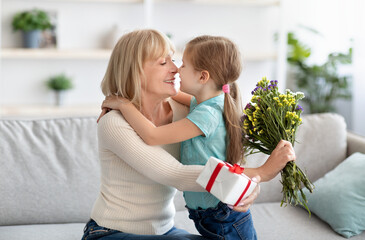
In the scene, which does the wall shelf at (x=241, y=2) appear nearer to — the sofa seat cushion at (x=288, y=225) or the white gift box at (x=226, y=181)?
the sofa seat cushion at (x=288, y=225)

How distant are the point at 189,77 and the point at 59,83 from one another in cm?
330

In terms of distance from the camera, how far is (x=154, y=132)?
163 centimetres

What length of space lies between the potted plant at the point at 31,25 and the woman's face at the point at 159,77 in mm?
3220

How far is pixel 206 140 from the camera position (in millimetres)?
1677

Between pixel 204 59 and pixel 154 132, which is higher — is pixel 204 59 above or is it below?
above

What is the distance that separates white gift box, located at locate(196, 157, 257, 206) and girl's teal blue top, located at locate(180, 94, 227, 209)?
0.70 ft

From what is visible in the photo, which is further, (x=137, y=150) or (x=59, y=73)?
(x=59, y=73)

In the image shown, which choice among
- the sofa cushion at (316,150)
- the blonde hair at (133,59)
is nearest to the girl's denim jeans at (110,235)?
the blonde hair at (133,59)

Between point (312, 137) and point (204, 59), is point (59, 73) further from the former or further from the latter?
point (204, 59)

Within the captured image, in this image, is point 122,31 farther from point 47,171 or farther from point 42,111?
point 47,171

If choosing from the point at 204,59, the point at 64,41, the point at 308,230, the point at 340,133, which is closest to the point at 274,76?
the point at 64,41

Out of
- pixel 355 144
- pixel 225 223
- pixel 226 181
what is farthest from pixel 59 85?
pixel 226 181

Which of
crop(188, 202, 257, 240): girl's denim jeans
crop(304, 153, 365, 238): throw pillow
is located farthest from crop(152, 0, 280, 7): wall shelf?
crop(188, 202, 257, 240): girl's denim jeans

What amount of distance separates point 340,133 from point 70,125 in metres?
1.40
